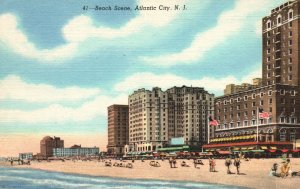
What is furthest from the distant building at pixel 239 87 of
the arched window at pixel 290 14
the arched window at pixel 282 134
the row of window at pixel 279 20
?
the arched window at pixel 282 134

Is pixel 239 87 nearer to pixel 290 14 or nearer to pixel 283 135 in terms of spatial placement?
pixel 290 14

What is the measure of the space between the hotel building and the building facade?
234 ft

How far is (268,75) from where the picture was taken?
11356 centimetres

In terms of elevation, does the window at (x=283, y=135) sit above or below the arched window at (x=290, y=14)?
below

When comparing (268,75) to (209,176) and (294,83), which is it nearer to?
(294,83)

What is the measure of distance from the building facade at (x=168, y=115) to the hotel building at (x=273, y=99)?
71397 millimetres

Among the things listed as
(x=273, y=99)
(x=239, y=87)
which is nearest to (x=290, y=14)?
(x=273, y=99)

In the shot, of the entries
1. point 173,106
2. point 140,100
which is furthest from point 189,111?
point 140,100

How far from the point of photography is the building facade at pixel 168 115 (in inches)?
7441

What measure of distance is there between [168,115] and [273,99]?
96.7 metres

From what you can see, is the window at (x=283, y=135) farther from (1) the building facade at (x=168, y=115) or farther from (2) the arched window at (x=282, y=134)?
(1) the building facade at (x=168, y=115)

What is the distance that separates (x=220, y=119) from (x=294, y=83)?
25.2 metres

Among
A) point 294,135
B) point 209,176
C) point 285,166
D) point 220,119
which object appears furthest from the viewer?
point 220,119

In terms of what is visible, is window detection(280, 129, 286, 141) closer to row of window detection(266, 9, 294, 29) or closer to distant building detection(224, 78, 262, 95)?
distant building detection(224, 78, 262, 95)
